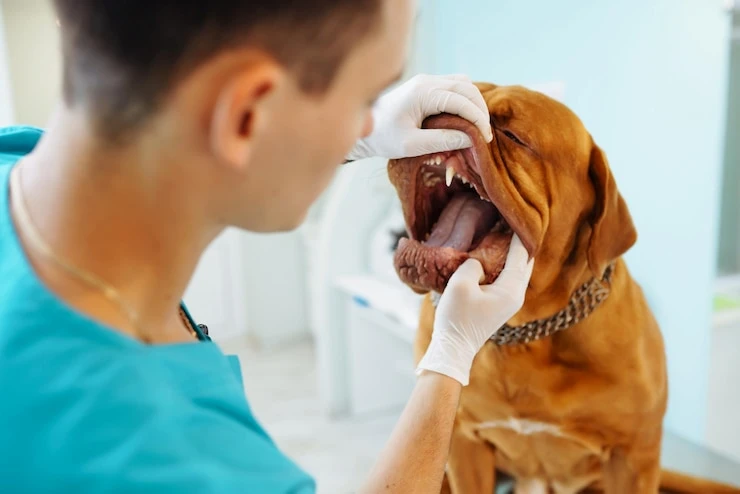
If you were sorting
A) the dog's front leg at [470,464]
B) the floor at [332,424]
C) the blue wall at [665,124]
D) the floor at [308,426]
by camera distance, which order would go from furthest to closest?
1. the floor at [308,426]
2. the floor at [332,424]
3. the blue wall at [665,124]
4. the dog's front leg at [470,464]

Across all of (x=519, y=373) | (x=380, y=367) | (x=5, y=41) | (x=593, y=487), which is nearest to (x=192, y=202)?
(x=519, y=373)

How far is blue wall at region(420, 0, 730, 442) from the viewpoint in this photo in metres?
1.37

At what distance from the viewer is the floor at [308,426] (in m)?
2.43

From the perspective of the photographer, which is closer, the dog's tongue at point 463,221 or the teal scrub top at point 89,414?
the teal scrub top at point 89,414

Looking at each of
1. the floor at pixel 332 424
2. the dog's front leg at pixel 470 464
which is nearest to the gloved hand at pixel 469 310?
the dog's front leg at pixel 470 464

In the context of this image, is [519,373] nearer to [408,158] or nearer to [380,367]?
[408,158]

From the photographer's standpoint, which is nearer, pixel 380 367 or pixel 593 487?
pixel 593 487

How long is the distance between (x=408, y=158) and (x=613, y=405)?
46 cm

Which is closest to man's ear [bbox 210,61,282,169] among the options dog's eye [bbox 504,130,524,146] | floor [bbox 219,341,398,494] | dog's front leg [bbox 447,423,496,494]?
dog's eye [bbox 504,130,524,146]

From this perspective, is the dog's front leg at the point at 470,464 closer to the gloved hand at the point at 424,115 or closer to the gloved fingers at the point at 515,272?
the gloved fingers at the point at 515,272

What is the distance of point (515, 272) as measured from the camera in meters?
0.89

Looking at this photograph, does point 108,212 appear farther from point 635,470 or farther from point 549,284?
point 635,470

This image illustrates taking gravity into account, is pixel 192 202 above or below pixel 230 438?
above

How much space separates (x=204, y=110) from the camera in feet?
1.60
